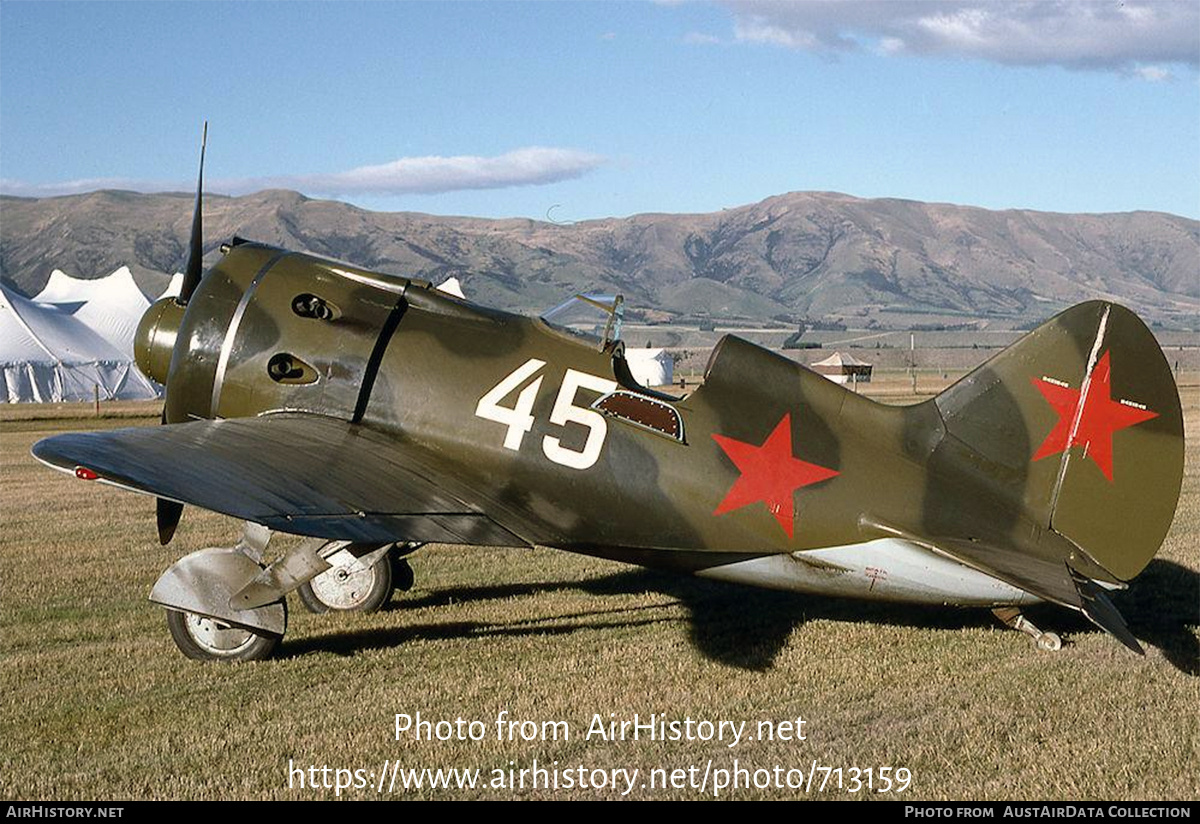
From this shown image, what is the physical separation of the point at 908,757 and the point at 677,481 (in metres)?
2.14

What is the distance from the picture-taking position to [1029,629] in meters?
7.77

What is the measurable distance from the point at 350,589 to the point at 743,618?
2.88 meters

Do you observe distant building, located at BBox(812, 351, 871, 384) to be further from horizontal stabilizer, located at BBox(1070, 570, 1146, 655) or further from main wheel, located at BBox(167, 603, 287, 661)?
main wheel, located at BBox(167, 603, 287, 661)

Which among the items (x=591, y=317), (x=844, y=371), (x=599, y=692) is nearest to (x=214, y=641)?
(x=599, y=692)

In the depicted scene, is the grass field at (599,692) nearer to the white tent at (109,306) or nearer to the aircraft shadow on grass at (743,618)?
the aircraft shadow on grass at (743,618)

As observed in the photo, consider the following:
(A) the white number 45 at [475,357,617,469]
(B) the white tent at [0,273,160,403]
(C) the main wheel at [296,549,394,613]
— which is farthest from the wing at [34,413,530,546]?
(B) the white tent at [0,273,160,403]

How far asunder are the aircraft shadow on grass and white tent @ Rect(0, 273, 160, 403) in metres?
41.8

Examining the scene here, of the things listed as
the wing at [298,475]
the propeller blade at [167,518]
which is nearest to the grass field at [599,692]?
the propeller blade at [167,518]

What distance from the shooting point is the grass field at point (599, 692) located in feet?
17.8

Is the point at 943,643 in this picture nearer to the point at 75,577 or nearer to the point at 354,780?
the point at 354,780

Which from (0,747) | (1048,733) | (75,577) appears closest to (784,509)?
(1048,733)

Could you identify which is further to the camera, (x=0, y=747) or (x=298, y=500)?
(x=298, y=500)
